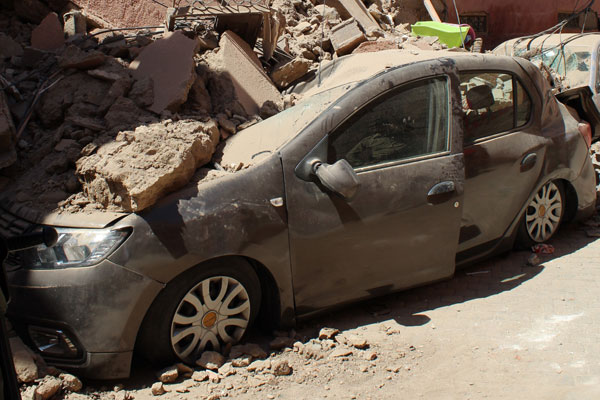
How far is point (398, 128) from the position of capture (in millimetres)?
4445

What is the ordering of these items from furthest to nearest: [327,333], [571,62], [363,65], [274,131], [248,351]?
1. [571,62]
2. [363,65]
3. [274,131]
4. [327,333]
5. [248,351]

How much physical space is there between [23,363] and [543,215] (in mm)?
4046

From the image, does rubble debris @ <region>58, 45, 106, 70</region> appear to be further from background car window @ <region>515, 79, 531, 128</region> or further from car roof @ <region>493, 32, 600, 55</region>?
car roof @ <region>493, 32, 600, 55</region>

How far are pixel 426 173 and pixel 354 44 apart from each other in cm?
235

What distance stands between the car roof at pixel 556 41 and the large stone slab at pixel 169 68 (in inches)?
290

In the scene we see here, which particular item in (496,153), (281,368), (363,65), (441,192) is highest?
(363,65)

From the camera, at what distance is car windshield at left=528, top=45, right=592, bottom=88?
33.1 feet

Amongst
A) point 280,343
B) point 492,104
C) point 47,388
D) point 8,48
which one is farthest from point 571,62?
Result: point 47,388

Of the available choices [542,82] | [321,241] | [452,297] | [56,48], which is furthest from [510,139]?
[56,48]

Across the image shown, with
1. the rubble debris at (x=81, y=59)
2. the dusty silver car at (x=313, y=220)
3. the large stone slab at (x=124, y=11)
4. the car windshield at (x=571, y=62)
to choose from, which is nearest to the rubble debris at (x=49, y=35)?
the large stone slab at (x=124, y=11)

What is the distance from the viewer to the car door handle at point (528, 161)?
16.6 ft

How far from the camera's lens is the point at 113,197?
3809 mm

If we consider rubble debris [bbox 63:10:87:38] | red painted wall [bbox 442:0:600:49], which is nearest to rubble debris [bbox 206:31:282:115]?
rubble debris [bbox 63:10:87:38]

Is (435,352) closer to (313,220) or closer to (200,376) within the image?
(313,220)
